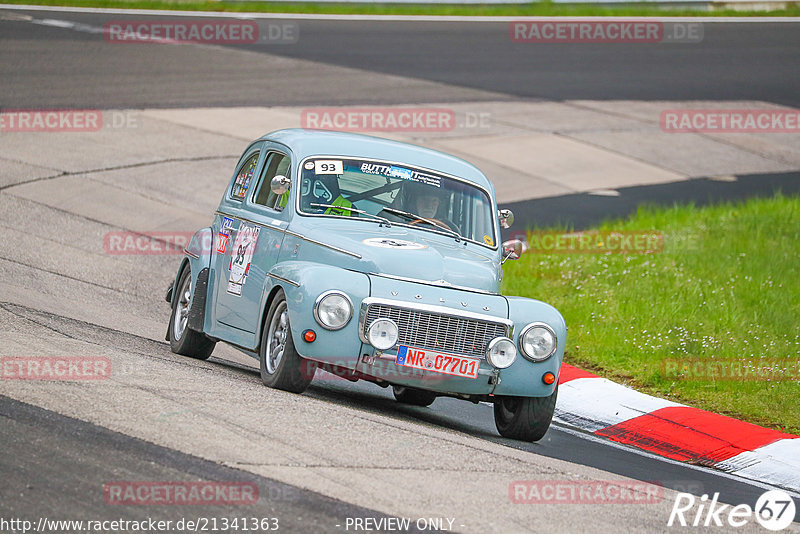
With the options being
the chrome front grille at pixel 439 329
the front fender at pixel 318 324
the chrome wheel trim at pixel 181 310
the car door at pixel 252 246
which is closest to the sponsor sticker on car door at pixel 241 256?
the car door at pixel 252 246

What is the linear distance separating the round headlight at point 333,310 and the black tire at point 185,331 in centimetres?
236

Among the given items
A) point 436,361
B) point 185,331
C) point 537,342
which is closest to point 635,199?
point 185,331

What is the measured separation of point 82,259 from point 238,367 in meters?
4.01

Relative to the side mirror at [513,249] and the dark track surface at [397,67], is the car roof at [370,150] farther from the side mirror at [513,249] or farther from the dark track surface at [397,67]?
the dark track surface at [397,67]

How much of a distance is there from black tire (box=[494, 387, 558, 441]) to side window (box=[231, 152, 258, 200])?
9.31 ft

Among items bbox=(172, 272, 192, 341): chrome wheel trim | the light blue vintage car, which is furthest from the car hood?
bbox=(172, 272, 192, 341): chrome wheel trim

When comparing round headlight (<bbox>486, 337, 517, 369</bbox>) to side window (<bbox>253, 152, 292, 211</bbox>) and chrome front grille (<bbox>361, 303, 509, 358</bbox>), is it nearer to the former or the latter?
chrome front grille (<bbox>361, 303, 509, 358</bbox>)

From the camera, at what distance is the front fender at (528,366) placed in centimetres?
757

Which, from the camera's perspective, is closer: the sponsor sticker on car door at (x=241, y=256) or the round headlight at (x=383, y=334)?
the round headlight at (x=383, y=334)

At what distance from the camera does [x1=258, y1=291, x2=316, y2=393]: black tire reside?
7.52 m

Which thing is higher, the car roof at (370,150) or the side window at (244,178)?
the car roof at (370,150)

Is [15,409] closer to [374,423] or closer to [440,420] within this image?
[374,423]

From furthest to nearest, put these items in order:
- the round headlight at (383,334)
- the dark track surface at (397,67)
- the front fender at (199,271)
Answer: the dark track surface at (397,67) → the front fender at (199,271) → the round headlight at (383,334)

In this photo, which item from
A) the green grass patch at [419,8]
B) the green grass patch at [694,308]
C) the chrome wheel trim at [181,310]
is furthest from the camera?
the green grass patch at [419,8]
